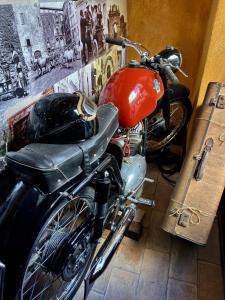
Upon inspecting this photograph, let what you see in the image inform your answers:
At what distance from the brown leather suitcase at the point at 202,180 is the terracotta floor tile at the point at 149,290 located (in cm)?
27

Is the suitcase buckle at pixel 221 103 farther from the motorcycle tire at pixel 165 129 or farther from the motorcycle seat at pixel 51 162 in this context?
the motorcycle seat at pixel 51 162

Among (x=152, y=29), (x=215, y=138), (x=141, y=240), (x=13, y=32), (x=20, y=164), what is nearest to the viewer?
(x=20, y=164)

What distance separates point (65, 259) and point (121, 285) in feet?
Result: 1.48

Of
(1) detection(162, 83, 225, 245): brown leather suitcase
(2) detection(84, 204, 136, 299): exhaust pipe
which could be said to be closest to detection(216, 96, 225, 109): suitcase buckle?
(1) detection(162, 83, 225, 245): brown leather suitcase

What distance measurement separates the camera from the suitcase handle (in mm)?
1285

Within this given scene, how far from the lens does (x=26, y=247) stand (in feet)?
2.34

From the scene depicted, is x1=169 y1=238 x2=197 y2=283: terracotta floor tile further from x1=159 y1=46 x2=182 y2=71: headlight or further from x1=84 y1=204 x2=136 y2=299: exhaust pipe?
x1=159 y1=46 x2=182 y2=71: headlight

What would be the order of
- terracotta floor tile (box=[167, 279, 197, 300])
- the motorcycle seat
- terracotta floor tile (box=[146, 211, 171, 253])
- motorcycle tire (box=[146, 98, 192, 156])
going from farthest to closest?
motorcycle tire (box=[146, 98, 192, 156])
terracotta floor tile (box=[146, 211, 171, 253])
terracotta floor tile (box=[167, 279, 197, 300])
the motorcycle seat

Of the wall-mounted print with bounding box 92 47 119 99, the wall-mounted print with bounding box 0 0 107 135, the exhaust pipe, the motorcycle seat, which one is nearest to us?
the motorcycle seat

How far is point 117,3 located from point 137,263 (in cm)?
167

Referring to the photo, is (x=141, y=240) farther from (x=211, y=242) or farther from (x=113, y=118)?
(x=113, y=118)

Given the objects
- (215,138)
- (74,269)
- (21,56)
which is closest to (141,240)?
(74,269)

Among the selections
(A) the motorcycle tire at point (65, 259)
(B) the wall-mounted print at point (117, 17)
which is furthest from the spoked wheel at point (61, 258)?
(B) the wall-mounted print at point (117, 17)

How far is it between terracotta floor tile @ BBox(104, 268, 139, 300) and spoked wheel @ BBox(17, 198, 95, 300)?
16 cm
